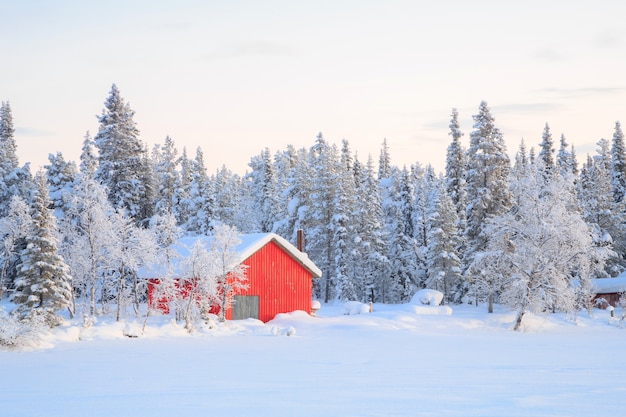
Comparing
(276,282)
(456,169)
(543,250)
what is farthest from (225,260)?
(456,169)

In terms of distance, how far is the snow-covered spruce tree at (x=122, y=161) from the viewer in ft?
174

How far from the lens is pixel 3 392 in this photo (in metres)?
13.9

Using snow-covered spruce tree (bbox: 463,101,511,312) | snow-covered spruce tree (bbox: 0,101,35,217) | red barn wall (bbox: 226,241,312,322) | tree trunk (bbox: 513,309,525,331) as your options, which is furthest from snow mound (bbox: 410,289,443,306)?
snow-covered spruce tree (bbox: 0,101,35,217)

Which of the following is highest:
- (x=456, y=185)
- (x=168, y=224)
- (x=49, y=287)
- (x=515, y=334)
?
(x=456, y=185)

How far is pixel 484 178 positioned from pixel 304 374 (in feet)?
115

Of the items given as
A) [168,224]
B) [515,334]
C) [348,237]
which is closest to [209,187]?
[348,237]

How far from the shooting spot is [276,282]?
130 ft

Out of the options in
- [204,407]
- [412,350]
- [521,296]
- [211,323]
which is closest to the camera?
[204,407]

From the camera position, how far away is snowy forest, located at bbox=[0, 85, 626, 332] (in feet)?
104

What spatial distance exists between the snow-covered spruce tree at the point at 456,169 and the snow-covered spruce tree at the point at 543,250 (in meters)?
17.6

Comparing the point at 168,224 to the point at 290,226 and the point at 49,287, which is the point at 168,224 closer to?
the point at 49,287

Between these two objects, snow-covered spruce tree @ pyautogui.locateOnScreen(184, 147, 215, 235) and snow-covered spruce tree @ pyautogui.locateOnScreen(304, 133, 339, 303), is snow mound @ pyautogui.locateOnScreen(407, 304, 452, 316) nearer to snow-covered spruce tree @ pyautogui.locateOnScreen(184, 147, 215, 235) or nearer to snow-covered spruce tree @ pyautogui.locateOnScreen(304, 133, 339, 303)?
snow-covered spruce tree @ pyautogui.locateOnScreen(304, 133, 339, 303)

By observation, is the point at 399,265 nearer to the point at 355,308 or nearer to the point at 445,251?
the point at 445,251

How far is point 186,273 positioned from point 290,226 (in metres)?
29.9
